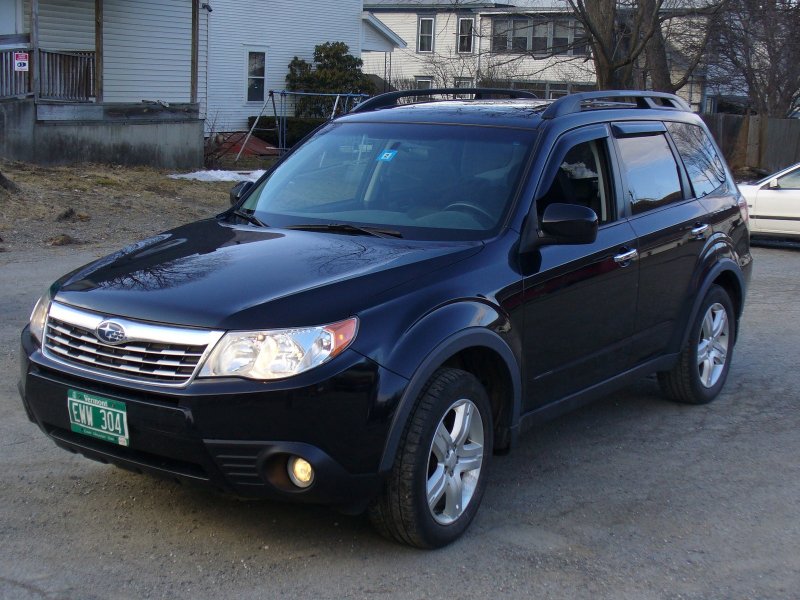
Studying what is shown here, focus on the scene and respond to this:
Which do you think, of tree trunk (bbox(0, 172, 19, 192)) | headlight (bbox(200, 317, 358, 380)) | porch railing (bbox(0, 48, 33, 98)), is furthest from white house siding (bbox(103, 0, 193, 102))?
headlight (bbox(200, 317, 358, 380))

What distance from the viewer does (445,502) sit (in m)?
4.42

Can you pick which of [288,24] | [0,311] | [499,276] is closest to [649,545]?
[499,276]

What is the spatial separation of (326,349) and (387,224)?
132cm

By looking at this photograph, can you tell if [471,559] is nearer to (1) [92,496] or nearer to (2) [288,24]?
(1) [92,496]

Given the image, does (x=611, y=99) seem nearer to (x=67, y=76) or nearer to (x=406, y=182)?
(x=406, y=182)

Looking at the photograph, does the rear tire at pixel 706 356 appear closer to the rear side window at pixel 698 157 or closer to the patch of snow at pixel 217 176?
the rear side window at pixel 698 157

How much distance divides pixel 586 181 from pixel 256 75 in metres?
26.2

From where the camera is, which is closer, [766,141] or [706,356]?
[706,356]

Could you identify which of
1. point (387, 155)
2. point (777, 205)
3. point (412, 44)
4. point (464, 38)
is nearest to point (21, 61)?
point (777, 205)

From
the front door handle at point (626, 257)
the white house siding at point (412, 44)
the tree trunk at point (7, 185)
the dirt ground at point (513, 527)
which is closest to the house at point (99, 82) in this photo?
the tree trunk at point (7, 185)

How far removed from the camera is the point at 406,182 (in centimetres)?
534

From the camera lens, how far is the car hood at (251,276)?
3.99m

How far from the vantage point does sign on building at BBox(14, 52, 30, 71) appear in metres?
19.0

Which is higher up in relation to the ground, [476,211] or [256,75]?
[256,75]
